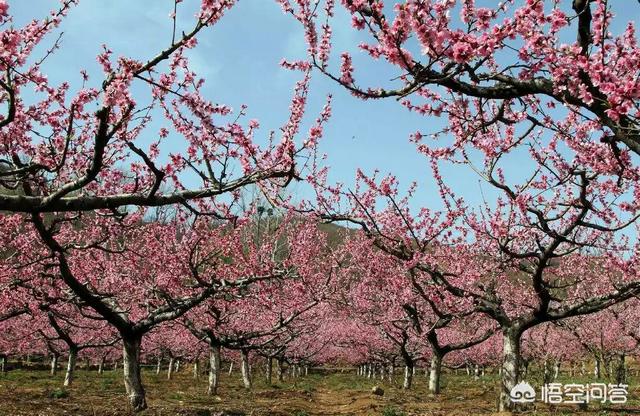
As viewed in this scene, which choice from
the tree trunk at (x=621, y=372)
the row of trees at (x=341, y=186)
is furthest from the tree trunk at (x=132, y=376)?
the tree trunk at (x=621, y=372)

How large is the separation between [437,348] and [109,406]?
13138mm

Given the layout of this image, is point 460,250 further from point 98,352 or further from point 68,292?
point 98,352

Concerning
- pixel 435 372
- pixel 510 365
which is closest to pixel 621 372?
pixel 435 372

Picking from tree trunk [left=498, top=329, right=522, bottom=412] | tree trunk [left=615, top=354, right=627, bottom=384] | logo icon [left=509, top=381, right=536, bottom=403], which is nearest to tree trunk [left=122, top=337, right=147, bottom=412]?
tree trunk [left=498, top=329, right=522, bottom=412]

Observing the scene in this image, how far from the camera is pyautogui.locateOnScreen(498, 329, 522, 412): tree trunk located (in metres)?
13.1

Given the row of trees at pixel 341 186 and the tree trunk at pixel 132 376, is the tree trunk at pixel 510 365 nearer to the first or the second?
the row of trees at pixel 341 186

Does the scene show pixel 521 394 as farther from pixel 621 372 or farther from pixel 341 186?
pixel 621 372

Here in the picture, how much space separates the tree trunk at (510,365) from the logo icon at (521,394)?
99 millimetres

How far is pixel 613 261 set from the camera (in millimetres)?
12273

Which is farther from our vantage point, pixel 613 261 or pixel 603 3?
pixel 613 261

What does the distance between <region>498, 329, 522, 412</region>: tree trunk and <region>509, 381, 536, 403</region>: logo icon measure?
0.10m

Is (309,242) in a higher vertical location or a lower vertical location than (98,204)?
higher

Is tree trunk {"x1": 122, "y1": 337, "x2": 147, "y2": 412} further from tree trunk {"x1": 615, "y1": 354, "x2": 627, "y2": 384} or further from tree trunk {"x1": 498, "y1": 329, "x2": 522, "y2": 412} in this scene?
tree trunk {"x1": 615, "y1": 354, "x2": 627, "y2": 384}

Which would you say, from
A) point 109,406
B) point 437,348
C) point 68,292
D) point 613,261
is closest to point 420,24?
point 613,261
